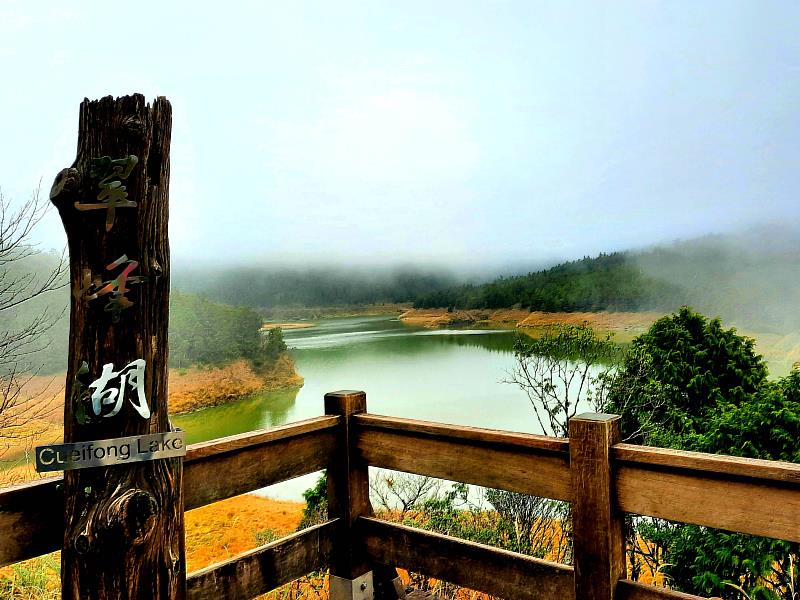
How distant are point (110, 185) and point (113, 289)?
226mm

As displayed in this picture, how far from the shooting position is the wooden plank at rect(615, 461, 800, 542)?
1.23 metres

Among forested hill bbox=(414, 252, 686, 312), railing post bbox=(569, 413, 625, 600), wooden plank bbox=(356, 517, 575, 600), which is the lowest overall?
wooden plank bbox=(356, 517, 575, 600)

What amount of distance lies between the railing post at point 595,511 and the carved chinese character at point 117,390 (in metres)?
0.98

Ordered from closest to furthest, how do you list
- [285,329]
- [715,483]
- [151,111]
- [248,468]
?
[715,483] < [151,111] < [248,468] < [285,329]

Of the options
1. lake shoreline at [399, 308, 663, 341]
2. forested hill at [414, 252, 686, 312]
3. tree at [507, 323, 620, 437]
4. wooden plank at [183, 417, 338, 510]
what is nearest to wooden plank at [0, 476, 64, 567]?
wooden plank at [183, 417, 338, 510]

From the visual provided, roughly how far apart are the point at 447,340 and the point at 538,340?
3.37ft

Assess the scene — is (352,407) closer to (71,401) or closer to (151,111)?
(71,401)

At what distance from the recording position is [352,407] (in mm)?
1983

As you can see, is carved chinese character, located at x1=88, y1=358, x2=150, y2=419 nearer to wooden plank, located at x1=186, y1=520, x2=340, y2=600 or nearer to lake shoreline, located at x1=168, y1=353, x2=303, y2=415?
wooden plank, located at x1=186, y1=520, x2=340, y2=600

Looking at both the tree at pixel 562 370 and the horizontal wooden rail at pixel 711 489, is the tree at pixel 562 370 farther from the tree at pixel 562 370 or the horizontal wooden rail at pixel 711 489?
the horizontal wooden rail at pixel 711 489

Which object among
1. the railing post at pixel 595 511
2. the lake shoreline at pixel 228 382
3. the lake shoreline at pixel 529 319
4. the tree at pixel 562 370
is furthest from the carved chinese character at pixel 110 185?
the tree at pixel 562 370

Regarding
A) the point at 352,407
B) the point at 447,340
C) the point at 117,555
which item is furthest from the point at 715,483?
the point at 447,340

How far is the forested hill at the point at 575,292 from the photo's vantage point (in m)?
6.64

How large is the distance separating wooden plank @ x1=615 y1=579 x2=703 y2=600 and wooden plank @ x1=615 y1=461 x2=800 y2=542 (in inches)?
6.8
